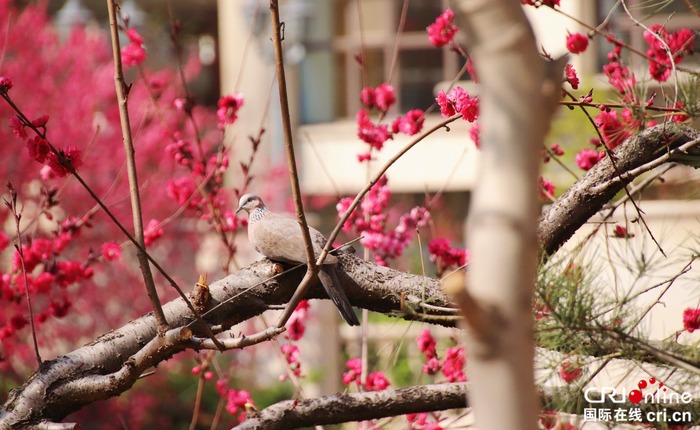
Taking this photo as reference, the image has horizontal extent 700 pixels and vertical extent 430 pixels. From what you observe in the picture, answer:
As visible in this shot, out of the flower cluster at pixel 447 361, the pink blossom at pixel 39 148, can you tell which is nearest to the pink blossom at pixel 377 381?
the flower cluster at pixel 447 361

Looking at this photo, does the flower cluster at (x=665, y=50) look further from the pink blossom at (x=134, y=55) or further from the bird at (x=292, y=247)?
the pink blossom at (x=134, y=55)

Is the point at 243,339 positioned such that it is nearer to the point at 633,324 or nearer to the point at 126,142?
the point at 126,142

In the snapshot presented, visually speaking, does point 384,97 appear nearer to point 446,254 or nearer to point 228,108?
point 228,108

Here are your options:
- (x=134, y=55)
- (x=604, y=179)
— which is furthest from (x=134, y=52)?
(x=604, y=179)

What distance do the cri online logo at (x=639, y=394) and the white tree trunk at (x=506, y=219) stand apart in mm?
914

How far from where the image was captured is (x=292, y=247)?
2.18 meters

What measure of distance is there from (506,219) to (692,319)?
1.37 m

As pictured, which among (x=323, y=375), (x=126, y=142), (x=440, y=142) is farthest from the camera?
(x=440, y=142)

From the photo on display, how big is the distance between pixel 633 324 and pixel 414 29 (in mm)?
7868

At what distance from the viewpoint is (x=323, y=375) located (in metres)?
7.12

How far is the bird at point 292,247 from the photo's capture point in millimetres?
1998

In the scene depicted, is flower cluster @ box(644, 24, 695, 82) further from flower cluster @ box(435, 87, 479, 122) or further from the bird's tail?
the bird's tail

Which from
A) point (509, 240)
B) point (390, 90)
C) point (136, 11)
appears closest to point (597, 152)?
point (390, 90)

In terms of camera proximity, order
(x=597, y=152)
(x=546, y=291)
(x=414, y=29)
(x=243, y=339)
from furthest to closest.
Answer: (x=414, y=29)
(x=597, y=152)
(x=243, y=339)
(x=546, y=291)
